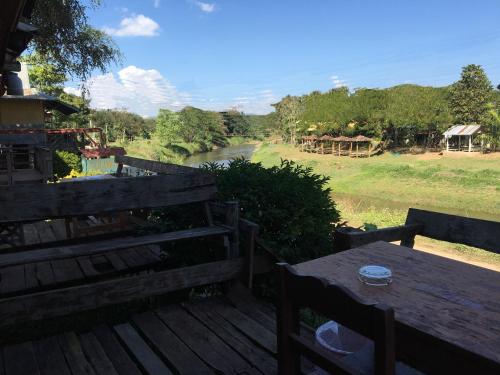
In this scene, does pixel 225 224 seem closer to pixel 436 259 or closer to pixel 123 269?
pixel 123 269

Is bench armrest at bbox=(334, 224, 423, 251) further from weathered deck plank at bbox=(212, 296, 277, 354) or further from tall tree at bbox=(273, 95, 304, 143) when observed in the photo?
tall tree at bbox=(273, 95, 304, 143)

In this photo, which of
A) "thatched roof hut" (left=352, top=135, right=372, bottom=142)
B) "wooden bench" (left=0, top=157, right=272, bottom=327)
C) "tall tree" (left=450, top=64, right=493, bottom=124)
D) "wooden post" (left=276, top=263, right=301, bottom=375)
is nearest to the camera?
"wooden post" (left=276, top=263, right=301, bottom=375)

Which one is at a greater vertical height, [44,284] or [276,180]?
[276,180]

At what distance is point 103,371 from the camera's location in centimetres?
283

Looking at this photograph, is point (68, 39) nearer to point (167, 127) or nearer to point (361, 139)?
point (361, 139)

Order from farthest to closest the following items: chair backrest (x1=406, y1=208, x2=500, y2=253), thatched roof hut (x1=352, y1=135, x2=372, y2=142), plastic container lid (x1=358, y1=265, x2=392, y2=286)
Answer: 1. thatched roof hut (x1=352, y1=135, x2=372, y2=142)
2. chair backrest (x1=406, y1=208, x2=500, y2=253)
3. plastic container lid (x1=358, y1=265, x2=392, y2=286)

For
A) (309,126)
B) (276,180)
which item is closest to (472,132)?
(309,126)

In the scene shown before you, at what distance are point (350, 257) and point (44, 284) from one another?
125 inches

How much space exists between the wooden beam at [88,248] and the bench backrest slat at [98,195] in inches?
11.3

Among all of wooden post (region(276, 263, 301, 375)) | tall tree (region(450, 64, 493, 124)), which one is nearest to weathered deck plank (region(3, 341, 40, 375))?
wooden post (region(276, 263, 301, 375))

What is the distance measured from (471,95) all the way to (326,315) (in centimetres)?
4842

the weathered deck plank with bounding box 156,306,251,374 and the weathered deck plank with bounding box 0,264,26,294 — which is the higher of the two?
the weathered deck plank with bounding box 0,264,26,294

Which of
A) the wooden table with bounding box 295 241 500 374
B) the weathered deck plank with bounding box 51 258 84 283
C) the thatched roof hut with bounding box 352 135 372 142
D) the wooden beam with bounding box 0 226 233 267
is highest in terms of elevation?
the thatched roof hut with bounding box 352 135 372 142

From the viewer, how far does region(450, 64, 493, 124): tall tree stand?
42281 mm
